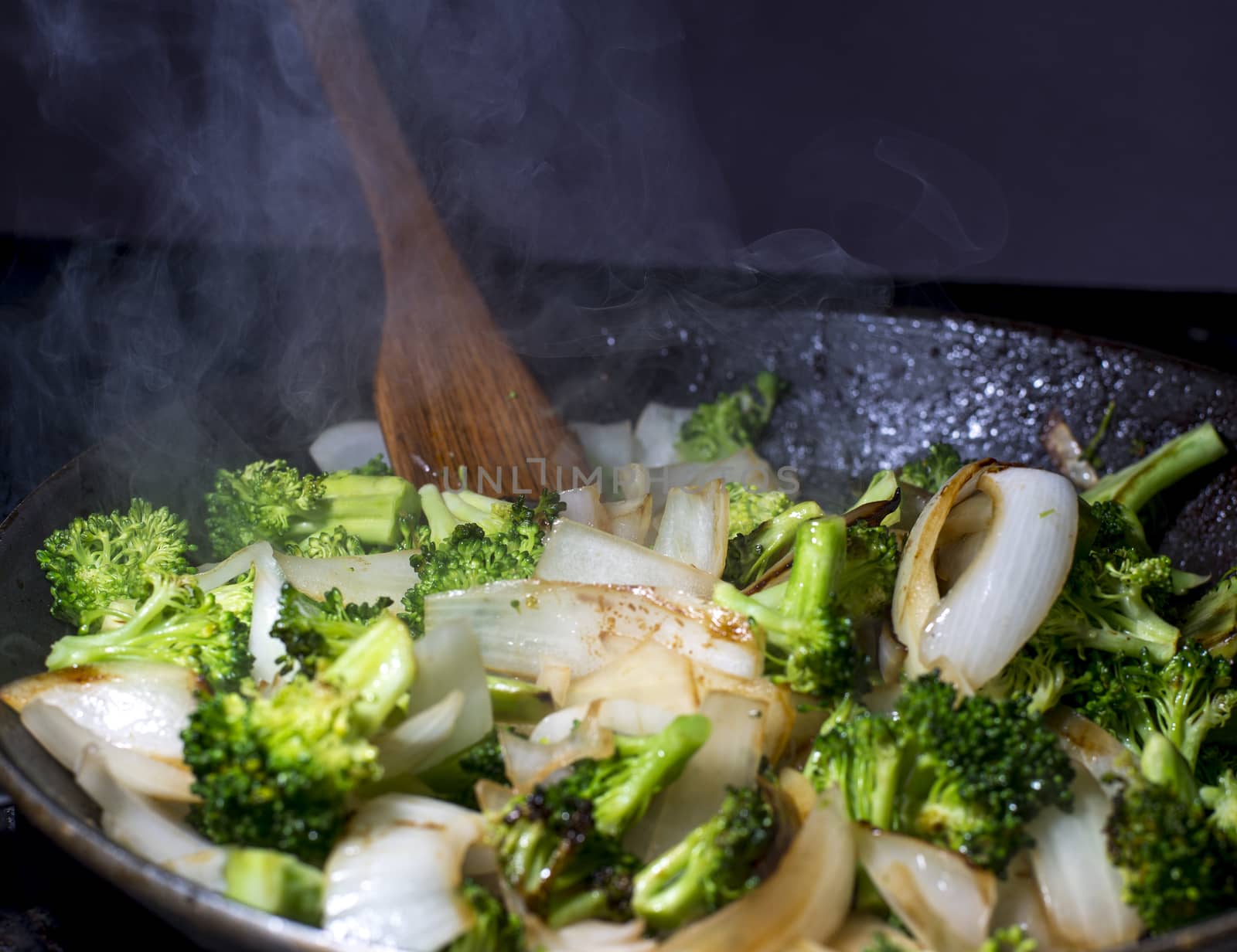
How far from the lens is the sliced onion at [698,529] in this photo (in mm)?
1906

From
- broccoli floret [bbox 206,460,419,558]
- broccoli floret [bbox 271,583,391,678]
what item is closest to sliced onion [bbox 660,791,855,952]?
broccoli floret [bbox 271,583,391,678]

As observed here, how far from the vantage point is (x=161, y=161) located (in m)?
3.24

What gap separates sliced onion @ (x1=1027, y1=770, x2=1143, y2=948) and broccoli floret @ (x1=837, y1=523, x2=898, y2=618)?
1.43ft

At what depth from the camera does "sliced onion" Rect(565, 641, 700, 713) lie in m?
1.51

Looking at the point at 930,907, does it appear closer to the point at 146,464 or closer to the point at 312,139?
the point at 146,464

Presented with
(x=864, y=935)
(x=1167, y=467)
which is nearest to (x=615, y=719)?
(x=864, y=935)

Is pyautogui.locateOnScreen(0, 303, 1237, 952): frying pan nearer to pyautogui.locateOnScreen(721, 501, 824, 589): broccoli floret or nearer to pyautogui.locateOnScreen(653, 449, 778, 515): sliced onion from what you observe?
pyautogui.locateOnScreen(653, 449, 778, 515): sliced onion

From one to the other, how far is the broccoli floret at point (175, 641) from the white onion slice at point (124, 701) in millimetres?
65

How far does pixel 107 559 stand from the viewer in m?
1.97

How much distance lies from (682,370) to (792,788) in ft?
5.74

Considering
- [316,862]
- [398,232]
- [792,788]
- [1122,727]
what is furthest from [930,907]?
[398,232]

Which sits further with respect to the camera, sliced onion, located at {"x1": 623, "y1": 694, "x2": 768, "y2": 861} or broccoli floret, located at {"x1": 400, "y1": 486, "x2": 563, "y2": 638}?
broccoli floret, located at {"x1": 400, "y1": 486, "x2": 563, "y2": 638}

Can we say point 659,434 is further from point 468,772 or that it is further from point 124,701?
point 124,701

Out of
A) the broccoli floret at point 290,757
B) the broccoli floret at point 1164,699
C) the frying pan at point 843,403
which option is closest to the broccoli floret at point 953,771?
the broccoli floret at point 1164,699
